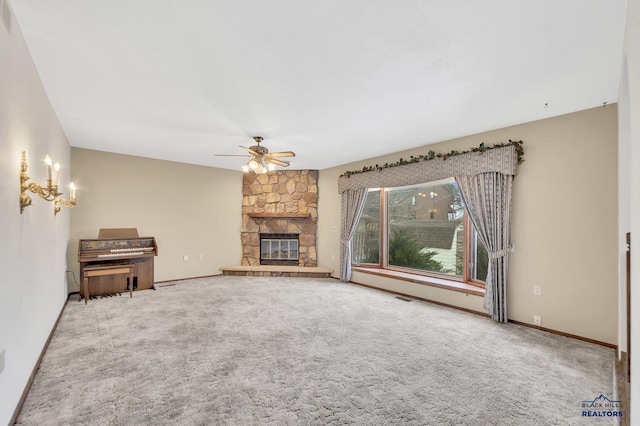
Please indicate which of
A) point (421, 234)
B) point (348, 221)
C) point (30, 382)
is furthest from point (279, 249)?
point (30, 382)

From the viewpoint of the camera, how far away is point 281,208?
6.45 metres

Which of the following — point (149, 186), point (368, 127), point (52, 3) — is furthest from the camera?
point (149, 186)

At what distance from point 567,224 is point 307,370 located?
3152 mm

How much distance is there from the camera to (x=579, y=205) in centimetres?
293

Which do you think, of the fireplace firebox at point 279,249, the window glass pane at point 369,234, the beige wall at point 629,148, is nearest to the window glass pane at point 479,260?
the beige wall at point 629,148

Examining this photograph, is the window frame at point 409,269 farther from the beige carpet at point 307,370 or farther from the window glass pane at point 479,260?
the beige carpet at point 307,370

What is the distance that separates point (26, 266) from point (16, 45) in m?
1.53

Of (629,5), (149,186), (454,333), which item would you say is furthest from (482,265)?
(149,186)

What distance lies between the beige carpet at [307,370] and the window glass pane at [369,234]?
186cm

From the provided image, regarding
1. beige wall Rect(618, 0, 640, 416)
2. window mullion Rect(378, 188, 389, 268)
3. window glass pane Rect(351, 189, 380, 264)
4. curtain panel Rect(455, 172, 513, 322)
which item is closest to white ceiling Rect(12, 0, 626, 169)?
beige wall Rect(618, 0, 640, 416)

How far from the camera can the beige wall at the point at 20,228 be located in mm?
1577

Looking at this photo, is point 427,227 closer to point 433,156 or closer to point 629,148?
point 433,156

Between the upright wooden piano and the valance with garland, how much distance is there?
3.91 meters

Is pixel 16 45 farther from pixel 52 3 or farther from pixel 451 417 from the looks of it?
pixel 451 417
